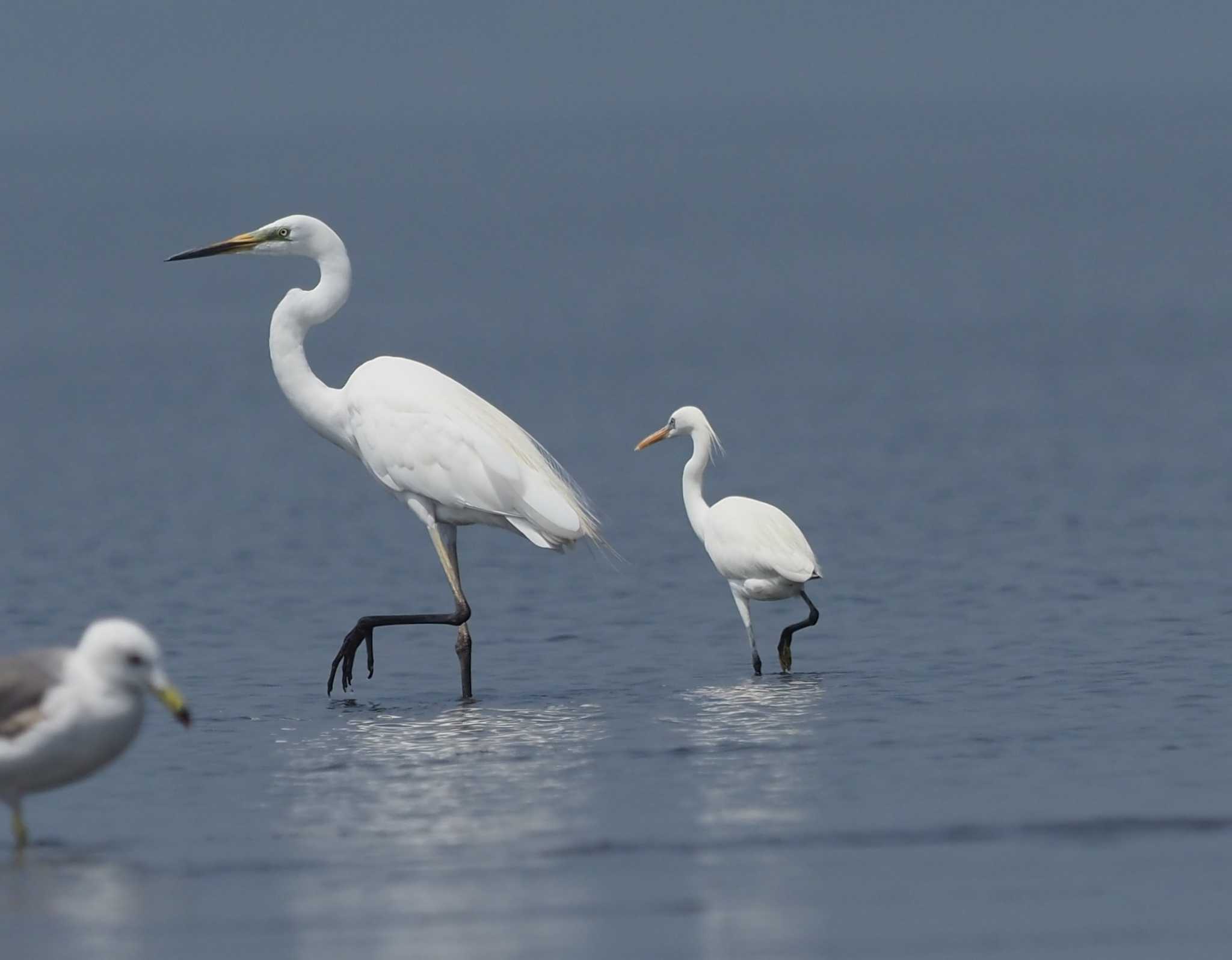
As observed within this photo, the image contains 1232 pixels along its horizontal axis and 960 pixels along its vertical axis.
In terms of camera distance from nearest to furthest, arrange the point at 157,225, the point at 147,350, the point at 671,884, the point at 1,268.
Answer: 1. the point at 671,884
2. the point at 147,350
3. the point at 1,268
4. the point at 157,225

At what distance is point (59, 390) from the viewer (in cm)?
3969

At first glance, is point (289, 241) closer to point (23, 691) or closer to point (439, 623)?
point (439, 623)

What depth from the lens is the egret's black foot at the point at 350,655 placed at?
46.8 feet

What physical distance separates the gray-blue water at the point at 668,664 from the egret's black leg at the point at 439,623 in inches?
7.1

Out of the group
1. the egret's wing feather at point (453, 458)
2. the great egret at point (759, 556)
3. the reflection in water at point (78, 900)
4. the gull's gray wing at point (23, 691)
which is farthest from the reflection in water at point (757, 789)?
the gull's gray wing at point (23, 691)

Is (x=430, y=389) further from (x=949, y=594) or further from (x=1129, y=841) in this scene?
(x=1129, y=841)

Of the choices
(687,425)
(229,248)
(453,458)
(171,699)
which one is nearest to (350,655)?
(453,458)

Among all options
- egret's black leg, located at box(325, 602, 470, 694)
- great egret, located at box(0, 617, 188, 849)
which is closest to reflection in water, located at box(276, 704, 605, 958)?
egret's black leg, located at box(325, 602, 470, 694)

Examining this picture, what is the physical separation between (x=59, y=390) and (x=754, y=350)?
11.4 m

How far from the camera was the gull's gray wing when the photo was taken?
387 inches

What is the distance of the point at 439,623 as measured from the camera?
14797 millimetres

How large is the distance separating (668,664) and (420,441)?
1.84 meters

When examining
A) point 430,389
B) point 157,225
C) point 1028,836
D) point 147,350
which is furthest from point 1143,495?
point 157,225

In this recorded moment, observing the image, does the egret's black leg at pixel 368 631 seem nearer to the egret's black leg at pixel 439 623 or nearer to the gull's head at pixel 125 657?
the egret's black leg at pixel 439 623
